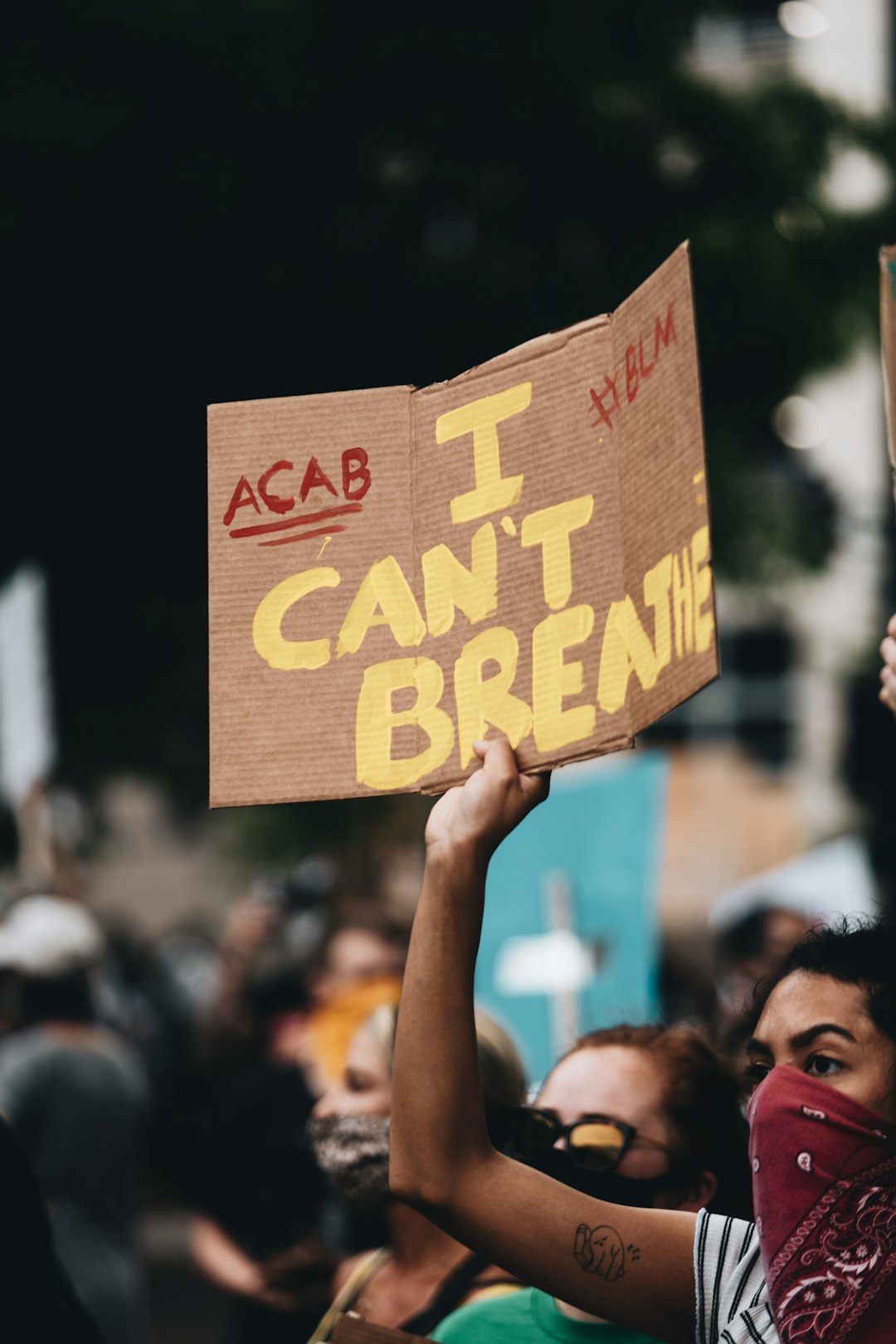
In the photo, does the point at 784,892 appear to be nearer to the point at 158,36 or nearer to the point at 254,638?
the point at 158,36

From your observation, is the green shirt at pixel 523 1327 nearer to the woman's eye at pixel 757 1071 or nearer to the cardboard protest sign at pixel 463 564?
the woman's eye at pixel 757 1071

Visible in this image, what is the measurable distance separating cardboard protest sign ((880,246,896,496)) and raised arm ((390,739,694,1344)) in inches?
21.5

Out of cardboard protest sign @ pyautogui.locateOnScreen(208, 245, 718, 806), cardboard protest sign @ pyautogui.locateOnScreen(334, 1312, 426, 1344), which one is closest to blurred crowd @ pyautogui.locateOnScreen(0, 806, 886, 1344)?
cardboard protest sign @ pyautogui.locateOnScreen(334, 1312, 426, 1344)

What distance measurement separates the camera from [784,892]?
6969 mm

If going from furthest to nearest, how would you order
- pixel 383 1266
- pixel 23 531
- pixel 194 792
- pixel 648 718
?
1. pixel 194 792
2. pixel 23 531
3. pixel 383 1266
4. pixel 648 718

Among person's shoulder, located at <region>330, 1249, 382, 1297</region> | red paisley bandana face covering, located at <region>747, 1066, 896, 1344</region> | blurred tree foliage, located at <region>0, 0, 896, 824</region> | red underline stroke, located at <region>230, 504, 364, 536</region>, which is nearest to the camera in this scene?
red paisley bandana face covering, located at <region>747, 1066, 896, 1344</region>

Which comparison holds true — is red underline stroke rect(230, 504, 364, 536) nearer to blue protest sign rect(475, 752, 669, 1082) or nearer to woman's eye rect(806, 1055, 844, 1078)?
woman's eye rect(806, 1055, 844, 1078)

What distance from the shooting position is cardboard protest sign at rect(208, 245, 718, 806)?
191 centimetres

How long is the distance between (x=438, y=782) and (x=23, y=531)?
23.1 ft

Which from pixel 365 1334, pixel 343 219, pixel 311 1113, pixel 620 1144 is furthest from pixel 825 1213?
pixel 343 219

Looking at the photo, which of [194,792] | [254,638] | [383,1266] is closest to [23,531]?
[383,1266]

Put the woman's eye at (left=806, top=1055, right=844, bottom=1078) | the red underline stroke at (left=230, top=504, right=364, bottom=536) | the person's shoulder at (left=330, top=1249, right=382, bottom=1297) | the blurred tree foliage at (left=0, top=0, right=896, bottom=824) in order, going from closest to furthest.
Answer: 1. the woman's eye at (left=806, top=1055, right=844, bottom=1078)
2. the red underline stroke at (left=230, top=504, right=364, bottom=536)
3. the person's shoulder at (left=330, top=1249, right=382, bottom=1297)
4. the blurred tree foliage at (left=0, top=0, right=896, bottom=824)

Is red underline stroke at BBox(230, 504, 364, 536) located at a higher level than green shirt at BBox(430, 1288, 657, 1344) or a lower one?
higher

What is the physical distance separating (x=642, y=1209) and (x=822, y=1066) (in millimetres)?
299
